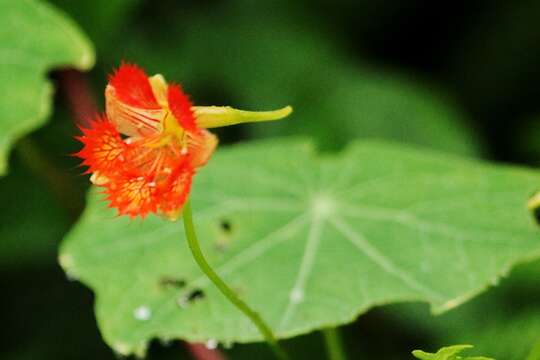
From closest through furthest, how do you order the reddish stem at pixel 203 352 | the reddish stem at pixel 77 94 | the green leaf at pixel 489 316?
the reddish stem at pixel 203 352 < the green leaf at pixel 489 316 < the reddish stem at pixel 77 94

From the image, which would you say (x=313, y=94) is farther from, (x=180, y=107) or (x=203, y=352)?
(x=180, y=107)

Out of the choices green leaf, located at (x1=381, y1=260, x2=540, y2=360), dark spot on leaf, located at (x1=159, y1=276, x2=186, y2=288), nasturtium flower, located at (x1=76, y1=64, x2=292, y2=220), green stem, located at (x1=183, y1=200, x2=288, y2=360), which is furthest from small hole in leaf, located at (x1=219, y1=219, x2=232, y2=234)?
nasturtium flower, located at (x1=76, y1=64, x2=292, y2=220)

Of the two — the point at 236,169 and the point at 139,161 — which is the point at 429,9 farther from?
the point at 139,161

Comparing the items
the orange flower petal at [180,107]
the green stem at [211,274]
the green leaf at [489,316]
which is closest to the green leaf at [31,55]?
the green stem at [211,274]

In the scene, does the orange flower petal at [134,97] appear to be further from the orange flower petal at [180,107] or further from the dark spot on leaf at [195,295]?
the dark spot on leaf at [195,295]

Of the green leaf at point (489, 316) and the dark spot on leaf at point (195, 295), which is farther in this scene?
the green leaf at point (489, 316)

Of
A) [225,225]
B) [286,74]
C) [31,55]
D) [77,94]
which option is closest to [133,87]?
[225,225]

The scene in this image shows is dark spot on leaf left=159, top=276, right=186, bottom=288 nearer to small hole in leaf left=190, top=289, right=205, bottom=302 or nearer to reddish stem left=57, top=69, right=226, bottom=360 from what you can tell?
small hole in leaf left=190, top=289, right=205, bottom=302
